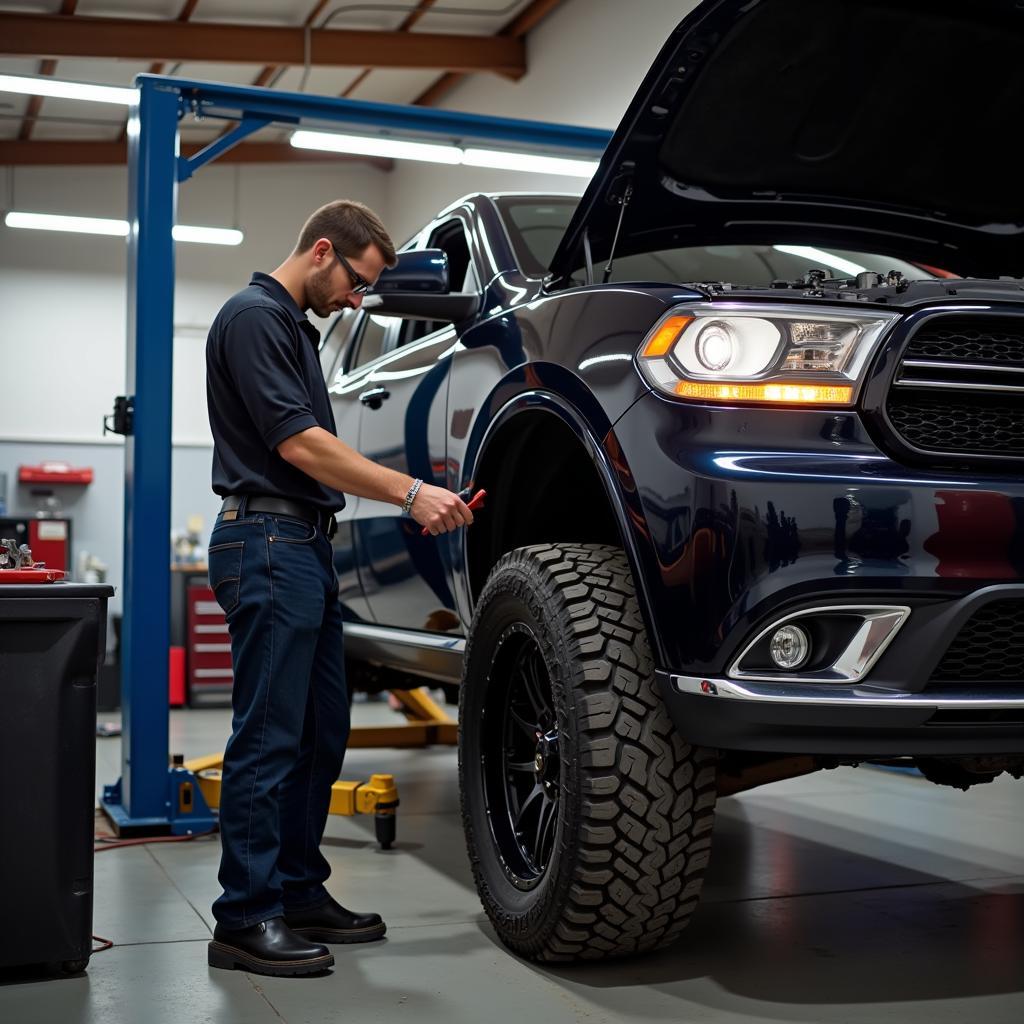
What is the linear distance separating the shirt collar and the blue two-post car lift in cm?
142

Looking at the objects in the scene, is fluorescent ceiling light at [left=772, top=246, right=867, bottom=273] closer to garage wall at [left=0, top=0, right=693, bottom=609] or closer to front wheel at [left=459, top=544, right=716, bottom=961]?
front wheel at [left=459, top=544, right=716, bottom=961]

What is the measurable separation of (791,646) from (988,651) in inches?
13.2

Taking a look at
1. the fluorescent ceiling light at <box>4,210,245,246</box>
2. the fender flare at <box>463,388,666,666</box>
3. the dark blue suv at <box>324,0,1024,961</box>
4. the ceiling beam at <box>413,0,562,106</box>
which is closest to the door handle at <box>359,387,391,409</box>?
the dark blue suv at <box>324,0,1024,961</box>

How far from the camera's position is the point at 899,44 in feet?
9.44

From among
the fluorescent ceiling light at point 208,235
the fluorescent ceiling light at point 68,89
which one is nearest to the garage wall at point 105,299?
the fluorescent ceiling light at point 208,235

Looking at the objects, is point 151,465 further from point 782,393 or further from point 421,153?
point 421,153

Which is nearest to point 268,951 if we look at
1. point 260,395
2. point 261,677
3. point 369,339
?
point 261,677

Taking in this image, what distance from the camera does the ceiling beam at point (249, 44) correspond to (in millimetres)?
10492

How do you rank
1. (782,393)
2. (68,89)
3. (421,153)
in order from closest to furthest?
(782,393) < (68,89) < (421,153)

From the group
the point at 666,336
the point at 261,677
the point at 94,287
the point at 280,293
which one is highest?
the point at 94,287

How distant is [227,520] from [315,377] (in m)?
0.40

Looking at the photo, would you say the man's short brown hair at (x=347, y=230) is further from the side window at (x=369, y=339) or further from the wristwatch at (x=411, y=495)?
the side window at (x=369, y=339)

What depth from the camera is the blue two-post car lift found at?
14.0 ft

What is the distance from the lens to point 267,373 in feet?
9.11
